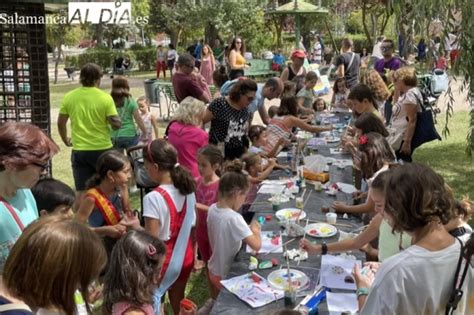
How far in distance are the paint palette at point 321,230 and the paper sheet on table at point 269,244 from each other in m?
0.25

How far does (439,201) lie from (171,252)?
1.86 meters

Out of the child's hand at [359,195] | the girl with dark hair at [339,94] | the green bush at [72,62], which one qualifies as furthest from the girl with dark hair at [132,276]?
the green bush at [72,62]

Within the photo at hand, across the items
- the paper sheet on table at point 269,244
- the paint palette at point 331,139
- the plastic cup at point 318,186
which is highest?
the paint palette at point 331,139

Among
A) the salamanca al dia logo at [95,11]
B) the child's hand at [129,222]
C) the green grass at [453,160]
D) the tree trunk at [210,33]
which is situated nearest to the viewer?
the child's hand at [129,222]

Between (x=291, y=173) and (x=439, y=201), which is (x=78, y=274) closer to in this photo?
(x=439, y=201)

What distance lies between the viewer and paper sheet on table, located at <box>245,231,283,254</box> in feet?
10.8

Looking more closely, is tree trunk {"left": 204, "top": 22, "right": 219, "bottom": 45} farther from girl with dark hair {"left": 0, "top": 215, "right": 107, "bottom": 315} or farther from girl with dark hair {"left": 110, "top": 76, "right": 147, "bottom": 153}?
girl with dark hair {"left": 0, "top": 215, "right": 107, "bottom": 315}

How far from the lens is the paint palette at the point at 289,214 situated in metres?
3.81

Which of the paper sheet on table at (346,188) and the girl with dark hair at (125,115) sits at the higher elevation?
the girl with dark hair at (125,115)

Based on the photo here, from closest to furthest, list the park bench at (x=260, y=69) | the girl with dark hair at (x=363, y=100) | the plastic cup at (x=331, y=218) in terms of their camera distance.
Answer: the plastic cup at (x=331, y=218) < the girl with dark hair at (x=363, y=100) < the park bench at (x=260, y=69)

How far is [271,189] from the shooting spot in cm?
462

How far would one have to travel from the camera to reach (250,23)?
25.8 m

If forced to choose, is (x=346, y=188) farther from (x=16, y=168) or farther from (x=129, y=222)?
(x=16, y=168)

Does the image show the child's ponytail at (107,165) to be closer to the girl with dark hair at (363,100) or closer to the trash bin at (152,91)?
the girl with dark hair at (363,100)
